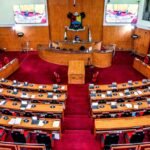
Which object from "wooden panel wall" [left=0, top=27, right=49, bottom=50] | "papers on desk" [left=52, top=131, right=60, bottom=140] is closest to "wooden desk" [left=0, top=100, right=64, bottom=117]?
"papers on desk" [left=52, top=131, right=60, bottom=140]

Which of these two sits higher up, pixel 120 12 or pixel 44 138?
pixel 120 12

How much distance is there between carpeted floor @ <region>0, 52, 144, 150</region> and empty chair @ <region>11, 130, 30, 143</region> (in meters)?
1.09

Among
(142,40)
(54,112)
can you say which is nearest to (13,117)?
(54,112)

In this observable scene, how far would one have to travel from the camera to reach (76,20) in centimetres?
1605

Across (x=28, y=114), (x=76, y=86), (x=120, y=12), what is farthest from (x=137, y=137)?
(x=120, y=12)

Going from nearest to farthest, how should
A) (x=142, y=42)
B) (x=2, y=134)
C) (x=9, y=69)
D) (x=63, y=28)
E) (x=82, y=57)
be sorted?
(x=2, y=134)
(x=9, y=69)
(x=82, y=57)
(x=142, y=42)
(x=63, y=28)

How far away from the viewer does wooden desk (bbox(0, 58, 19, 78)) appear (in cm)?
1259

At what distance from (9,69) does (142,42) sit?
9480 mm

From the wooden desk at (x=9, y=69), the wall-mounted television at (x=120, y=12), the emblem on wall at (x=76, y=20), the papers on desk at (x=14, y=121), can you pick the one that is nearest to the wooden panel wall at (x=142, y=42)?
the wall-mounted television at (x=120, y=12)

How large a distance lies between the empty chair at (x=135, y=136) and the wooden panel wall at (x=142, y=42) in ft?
A: 30.4

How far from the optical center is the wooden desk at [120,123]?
25.7ft

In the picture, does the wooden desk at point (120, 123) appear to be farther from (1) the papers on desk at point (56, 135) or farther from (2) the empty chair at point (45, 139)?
(2) the empty chair at point (45, 139)

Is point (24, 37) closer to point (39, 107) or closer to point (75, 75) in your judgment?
point (75, 75)

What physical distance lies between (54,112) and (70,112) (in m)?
1.40
